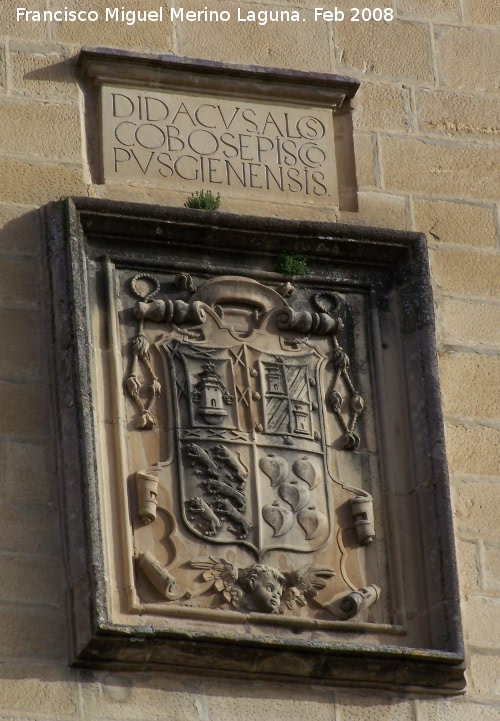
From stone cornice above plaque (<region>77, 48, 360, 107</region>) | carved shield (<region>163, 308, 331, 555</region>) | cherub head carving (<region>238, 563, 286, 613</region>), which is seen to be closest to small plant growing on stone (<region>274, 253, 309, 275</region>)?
carved shield (<region>163, 308, 331, 555</region>)

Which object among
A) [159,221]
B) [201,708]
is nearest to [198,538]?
[201,708]

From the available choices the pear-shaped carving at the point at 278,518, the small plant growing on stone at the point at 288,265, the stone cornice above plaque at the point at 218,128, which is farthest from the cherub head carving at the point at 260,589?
the stone cornice above plaque at the point at 218,128

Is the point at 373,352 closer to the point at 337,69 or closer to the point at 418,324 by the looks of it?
the point at 418,324

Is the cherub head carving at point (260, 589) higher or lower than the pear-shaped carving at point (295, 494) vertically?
lower

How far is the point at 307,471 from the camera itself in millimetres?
7855

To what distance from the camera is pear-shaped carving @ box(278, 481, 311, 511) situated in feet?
25.6

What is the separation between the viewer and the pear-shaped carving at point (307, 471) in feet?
25.7

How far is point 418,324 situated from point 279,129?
83cm

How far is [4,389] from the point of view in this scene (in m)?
7.75

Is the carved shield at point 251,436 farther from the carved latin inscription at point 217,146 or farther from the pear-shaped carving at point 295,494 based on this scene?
the carved latin inscription at point 217,146

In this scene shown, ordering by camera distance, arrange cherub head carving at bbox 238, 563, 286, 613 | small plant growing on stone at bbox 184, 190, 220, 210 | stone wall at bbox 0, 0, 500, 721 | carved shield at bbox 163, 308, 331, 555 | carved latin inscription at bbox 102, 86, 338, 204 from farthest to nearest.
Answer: carved latin inscription at bbox 102, 86, 338, 204
small plant growing on stone at bbox 184, 190, 220, 210
carved shield at bbox 163, 308, 331, 555
cherub head carving at bbox 238, 563, 286, 613
stone wall at bbox 0, 0, 500, 721

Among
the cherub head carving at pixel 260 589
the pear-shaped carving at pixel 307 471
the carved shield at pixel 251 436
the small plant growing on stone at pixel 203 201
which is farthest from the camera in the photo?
the small plant growing on stone at pixel 203 201

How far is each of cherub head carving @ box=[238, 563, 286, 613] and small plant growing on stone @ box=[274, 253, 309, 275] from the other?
1.02 metres

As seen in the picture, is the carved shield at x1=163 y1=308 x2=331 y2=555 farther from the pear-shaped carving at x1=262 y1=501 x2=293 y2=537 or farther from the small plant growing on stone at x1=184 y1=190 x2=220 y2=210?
the small plant growing on stone at x1=184 y1=190 x2=220 y2=210
